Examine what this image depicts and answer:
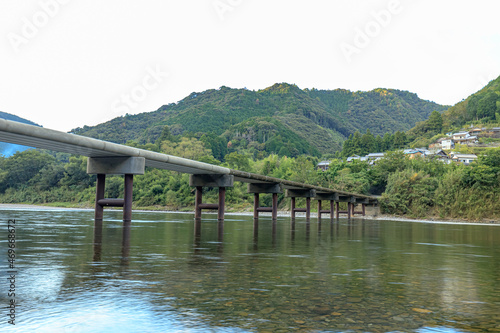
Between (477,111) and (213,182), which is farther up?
(477,111)

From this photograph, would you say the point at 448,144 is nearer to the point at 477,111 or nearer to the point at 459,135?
the point at 459,135

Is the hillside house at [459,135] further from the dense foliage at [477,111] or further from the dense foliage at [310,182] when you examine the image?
the dense foliage at [310,182]

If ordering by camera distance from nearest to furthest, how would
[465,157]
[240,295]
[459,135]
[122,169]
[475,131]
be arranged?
[240,295]
[122,169]
[465,157]
[459,135]
[475,131]

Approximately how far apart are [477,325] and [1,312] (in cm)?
519

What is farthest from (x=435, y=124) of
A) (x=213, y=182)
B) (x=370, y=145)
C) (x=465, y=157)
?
(x=213, y=182)

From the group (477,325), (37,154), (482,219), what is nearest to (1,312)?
(477,325)

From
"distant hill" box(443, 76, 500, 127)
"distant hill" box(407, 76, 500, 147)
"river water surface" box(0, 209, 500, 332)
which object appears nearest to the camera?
"river water surface" box(0, 209, 500, 332)

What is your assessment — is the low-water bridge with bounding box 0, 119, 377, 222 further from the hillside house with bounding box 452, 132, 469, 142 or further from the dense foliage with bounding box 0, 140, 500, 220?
the hillside house with bounding box 452, 132, 469, 142

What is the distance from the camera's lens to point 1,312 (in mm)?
4930

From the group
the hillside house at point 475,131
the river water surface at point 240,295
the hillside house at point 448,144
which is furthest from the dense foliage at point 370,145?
the river water surface at point 240,295

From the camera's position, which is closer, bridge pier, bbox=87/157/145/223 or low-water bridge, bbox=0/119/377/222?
low-water bridge, bbox=0/119/377/222

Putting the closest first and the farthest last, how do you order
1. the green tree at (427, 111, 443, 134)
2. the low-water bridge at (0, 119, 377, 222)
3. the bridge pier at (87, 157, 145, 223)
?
the low-water bridge at (0, 119, 377, 222), the bridge pier at (87, 157, 145, 223), the green tree at (427, 111, 443, 134)

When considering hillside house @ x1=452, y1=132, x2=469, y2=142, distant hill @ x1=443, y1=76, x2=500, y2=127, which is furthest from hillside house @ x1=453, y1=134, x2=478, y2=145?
distant hill @ x1=443, y1=76, x2=500, y2=127

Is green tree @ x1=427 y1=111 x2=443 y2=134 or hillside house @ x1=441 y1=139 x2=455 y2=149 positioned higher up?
green tree @ x1=427 y1=111 x2=443 y2=134
